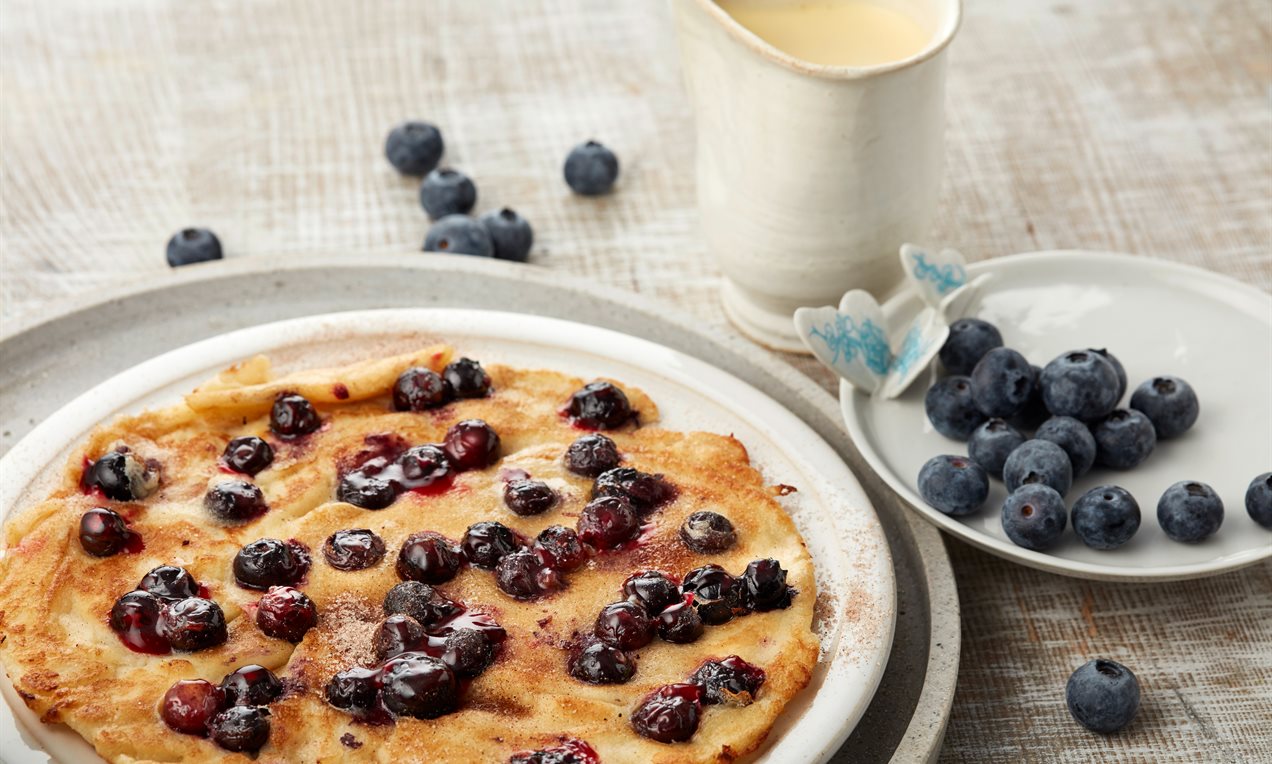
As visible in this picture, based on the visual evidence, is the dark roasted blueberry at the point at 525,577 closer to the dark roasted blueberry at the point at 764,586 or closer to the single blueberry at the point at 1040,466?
the dark roasted blueberry at the point at 764,586

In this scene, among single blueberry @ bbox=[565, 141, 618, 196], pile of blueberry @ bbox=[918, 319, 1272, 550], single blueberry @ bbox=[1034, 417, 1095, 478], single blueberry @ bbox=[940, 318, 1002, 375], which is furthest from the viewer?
single blueberry @ bbox=[565, 141, 618, 196]

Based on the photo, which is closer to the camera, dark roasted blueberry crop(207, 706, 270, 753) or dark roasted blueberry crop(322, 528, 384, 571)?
dark roasted blueberry crop(207, 706, 270, 753)

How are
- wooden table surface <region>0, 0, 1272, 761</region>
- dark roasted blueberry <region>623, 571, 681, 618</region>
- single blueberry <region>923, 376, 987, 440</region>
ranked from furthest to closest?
wooden table surface <region>0, 0, 1272, 761</region> < single blueberry <region>923, 376, 987, 440</region> < dark roasted blueberry <region>623, 571, 681, 618</region>

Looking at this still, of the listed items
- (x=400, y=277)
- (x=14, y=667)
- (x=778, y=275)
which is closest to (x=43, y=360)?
(x=400, y=277)

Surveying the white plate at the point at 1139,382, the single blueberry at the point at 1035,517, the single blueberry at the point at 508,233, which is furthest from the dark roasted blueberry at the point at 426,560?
the single blueberry at the point at 508,233

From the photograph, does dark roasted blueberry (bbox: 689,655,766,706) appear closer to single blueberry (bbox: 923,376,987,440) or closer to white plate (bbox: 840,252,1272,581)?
white plate (bbox: 840,252,1272,581)

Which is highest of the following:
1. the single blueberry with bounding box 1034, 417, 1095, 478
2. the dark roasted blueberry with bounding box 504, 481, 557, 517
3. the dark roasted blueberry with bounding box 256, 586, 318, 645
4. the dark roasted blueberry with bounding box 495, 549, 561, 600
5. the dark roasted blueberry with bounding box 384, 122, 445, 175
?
the dark roasted blueberry with bounding box 384, 122, 445, 175

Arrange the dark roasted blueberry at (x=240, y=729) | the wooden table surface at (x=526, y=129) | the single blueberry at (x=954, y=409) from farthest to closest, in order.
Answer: the wooden table surface at (x=526, y=129) < the single blueberry at (x=954, y=409) < the dark roasted blueberry at (x=240, y=729)

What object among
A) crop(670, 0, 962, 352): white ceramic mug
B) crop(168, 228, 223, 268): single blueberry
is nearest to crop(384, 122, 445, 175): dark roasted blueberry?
crop(168, 228, 223, 268): single blueberry
